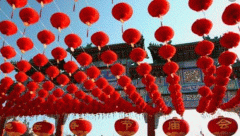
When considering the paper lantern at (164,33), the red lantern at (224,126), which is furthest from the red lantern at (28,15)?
the red lantern at (224,126)

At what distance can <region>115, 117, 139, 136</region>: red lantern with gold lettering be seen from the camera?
659 cm

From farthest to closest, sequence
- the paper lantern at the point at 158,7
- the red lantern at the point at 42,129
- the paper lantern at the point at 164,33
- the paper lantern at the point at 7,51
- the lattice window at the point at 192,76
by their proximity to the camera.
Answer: the lattice window at the point at 192,76, the red lantern at the point at 42,129, the paper lantern at the point at 7,51, the paper lantern at the point at 164,33, the paper lantern at the point at 158,7

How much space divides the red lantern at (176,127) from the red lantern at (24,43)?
452 centimetres

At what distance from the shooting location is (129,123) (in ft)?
21.8

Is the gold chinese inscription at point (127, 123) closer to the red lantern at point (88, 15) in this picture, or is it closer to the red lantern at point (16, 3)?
the red lantern at point (88, 15)

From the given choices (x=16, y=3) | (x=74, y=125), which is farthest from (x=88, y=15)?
(x=74, y=125)

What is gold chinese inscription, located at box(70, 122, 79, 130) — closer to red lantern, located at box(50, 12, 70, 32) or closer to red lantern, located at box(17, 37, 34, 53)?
red lantern, located at box(17, 37, 34, 53)

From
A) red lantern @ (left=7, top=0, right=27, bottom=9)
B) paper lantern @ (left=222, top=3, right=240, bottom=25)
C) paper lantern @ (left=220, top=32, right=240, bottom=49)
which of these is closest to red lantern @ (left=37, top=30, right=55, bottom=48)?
red lantern @ (left=7, top=0, right=27, bottom=9)

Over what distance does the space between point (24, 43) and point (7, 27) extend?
51 centimetres

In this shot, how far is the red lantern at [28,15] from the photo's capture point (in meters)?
3.79

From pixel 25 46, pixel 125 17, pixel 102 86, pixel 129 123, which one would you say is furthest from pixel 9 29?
pixel 129 123

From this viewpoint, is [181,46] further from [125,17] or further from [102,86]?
[125,17]

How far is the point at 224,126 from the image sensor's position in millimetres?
5617

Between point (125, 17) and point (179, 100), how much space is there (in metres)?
4.73
